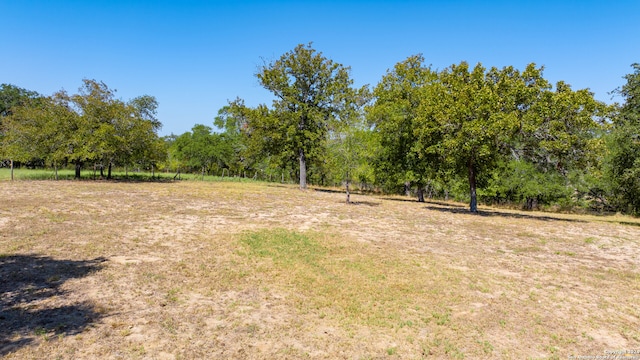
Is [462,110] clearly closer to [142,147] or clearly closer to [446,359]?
[446,359]

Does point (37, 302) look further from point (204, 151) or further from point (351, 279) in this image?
point (204, 151)

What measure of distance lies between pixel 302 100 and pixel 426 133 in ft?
69.2

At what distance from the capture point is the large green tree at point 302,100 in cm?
4156

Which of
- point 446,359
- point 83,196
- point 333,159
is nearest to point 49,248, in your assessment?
point 446,359

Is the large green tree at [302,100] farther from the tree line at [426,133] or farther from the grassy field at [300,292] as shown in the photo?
the grassy field at [300,292]

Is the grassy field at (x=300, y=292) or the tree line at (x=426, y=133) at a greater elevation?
the tree line at (x=426, y=133)

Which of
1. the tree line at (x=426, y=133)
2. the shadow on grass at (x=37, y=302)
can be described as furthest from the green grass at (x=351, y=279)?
the tree line at (x=426, y=133)

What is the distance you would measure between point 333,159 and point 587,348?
22557 mm

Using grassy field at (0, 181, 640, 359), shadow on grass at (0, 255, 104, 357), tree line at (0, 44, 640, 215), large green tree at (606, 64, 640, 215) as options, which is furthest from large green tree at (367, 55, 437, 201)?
shadow on grass at (0, 255, 104, 357)

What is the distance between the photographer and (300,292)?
30.8ft

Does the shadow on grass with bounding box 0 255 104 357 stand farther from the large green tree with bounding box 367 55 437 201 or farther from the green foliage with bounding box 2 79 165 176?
the green foliage with bounding box 2 79 165 176

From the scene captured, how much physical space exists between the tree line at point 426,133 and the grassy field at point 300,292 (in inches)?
335

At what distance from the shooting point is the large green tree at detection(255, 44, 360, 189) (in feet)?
136

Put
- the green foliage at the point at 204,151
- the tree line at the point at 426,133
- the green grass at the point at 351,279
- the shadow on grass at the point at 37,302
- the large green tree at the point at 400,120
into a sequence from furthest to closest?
the green foliage at the point at 204,151
the large green tree at the point at 400,120
the tree line at the point at 426,133
the green grass at the point at 351,279
the shadow on grass at the point at 37,302
